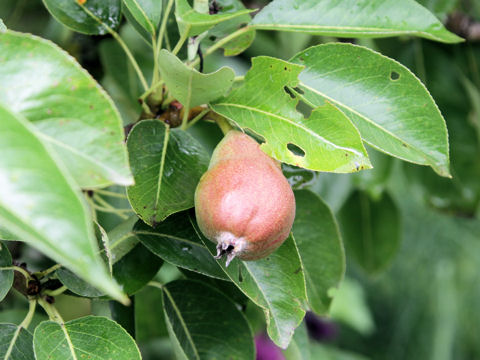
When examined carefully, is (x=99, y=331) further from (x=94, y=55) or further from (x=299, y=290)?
(x=94, y=55)

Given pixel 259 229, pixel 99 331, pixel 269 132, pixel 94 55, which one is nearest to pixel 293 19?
pixel 269 132

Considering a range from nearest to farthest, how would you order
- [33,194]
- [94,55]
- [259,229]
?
[33,194], [259,229], [94,55]

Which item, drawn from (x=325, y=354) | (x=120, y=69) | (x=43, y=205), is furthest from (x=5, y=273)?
(x=325, y=354)

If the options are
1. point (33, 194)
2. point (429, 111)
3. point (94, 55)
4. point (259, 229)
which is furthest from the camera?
point (94, 55)

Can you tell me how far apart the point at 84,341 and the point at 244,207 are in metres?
0.20

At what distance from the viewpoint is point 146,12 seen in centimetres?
62

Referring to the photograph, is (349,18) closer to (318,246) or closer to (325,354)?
(318,246)

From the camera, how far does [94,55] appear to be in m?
1.25

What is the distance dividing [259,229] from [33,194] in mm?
212

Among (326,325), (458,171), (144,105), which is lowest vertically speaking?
(326,325)

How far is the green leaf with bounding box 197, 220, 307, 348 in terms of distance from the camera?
555mm

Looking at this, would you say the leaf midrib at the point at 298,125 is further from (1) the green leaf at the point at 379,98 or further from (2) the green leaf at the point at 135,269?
(2) the green leaf at the point at 135,269

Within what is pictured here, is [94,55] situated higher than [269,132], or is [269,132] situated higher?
[269,132]

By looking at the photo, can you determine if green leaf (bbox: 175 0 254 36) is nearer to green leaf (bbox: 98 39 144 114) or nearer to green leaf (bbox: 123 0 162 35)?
green leaf (bbox: 123 0 162 35)
